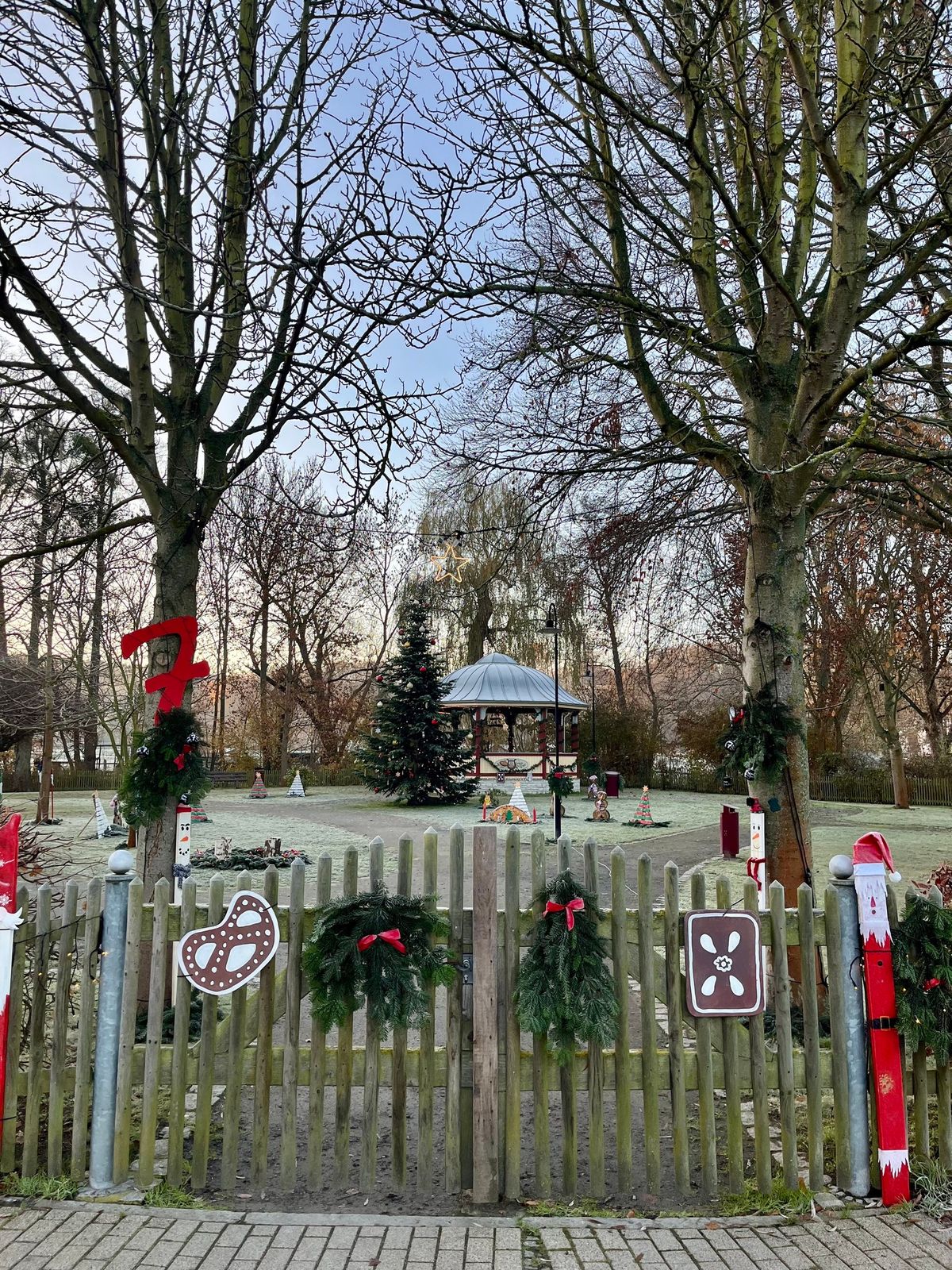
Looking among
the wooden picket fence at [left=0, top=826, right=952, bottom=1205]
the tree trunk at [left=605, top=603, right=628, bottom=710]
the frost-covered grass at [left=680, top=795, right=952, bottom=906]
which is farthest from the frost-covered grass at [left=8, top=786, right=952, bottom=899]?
the wooden picket fence at [left=0, top=826, right=952, bottom=1205]

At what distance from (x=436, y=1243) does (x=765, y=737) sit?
153 inches

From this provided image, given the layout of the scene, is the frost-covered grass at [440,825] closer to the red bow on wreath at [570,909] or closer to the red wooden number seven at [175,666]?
the red wooden number seven at [175,666]

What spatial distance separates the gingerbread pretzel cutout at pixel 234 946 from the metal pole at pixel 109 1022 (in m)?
0.30

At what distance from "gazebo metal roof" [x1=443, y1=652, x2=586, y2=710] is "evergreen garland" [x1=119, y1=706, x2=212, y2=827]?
842 inches

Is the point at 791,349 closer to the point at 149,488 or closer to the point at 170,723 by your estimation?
the point at 149,488

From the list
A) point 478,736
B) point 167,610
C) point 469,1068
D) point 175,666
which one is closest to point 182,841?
point 175,666

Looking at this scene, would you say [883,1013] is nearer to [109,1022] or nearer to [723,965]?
[723,965]

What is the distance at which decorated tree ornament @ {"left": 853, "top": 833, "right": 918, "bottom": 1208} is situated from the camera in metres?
3.37

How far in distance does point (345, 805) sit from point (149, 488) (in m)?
21.6

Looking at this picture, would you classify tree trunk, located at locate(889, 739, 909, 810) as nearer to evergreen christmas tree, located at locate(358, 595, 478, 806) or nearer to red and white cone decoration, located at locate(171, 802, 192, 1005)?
evergreen christmas tree, located at locate(358, 595, 478, 806)

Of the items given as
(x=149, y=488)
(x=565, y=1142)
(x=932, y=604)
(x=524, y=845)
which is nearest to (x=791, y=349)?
(x=149, y=488)

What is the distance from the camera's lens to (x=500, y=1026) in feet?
11.5

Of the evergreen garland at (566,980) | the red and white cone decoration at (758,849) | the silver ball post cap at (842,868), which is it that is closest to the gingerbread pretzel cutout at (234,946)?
the evergreen garland at (566,980)

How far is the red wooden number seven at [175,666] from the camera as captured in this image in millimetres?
5398
